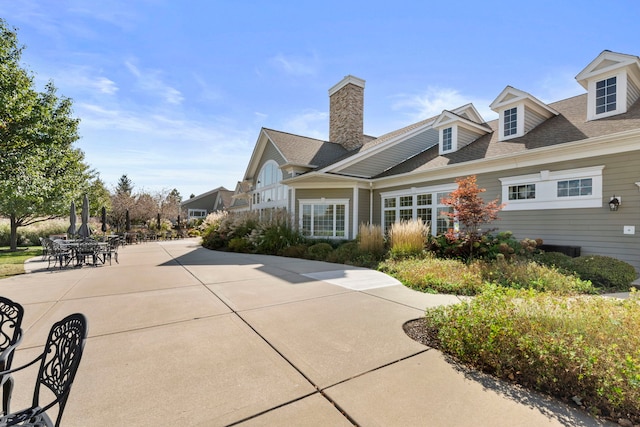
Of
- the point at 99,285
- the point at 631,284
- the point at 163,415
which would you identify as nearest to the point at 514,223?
the point at 631,284

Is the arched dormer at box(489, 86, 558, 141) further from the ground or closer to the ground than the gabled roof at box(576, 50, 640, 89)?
closer to the ground

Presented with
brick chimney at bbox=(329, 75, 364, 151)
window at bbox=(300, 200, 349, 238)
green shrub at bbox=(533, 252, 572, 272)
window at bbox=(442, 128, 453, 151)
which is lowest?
green shrub at bbox=(533, 252, 572, 272)

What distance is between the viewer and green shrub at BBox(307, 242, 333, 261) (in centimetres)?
1003

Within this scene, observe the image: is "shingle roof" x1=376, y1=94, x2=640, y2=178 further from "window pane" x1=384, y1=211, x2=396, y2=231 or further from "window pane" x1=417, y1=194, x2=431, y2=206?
"window pane" x1=384, y1=211, x2=396, y2=231

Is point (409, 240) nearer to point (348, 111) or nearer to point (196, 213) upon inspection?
point (348, 111)

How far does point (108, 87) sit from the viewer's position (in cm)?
864

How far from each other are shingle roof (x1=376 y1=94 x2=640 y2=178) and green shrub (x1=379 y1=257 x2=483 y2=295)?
192 inches

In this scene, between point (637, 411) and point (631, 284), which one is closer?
point (637, 411)

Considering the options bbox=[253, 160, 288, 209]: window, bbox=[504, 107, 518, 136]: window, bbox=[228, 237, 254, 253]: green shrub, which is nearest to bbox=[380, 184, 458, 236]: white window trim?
bbox=[504, 107, 518, 136]: window

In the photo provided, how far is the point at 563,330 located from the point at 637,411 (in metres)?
0.69

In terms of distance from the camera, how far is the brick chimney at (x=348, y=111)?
1631cm

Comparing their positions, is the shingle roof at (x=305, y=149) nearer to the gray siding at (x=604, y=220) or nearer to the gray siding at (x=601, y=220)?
the gray siding at (x=601, y=220)

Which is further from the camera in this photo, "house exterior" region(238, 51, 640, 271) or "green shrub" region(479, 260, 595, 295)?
"house exterior" region(238, 51, 640, 271)

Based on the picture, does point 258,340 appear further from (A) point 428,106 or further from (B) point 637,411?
(A) point 428,106
